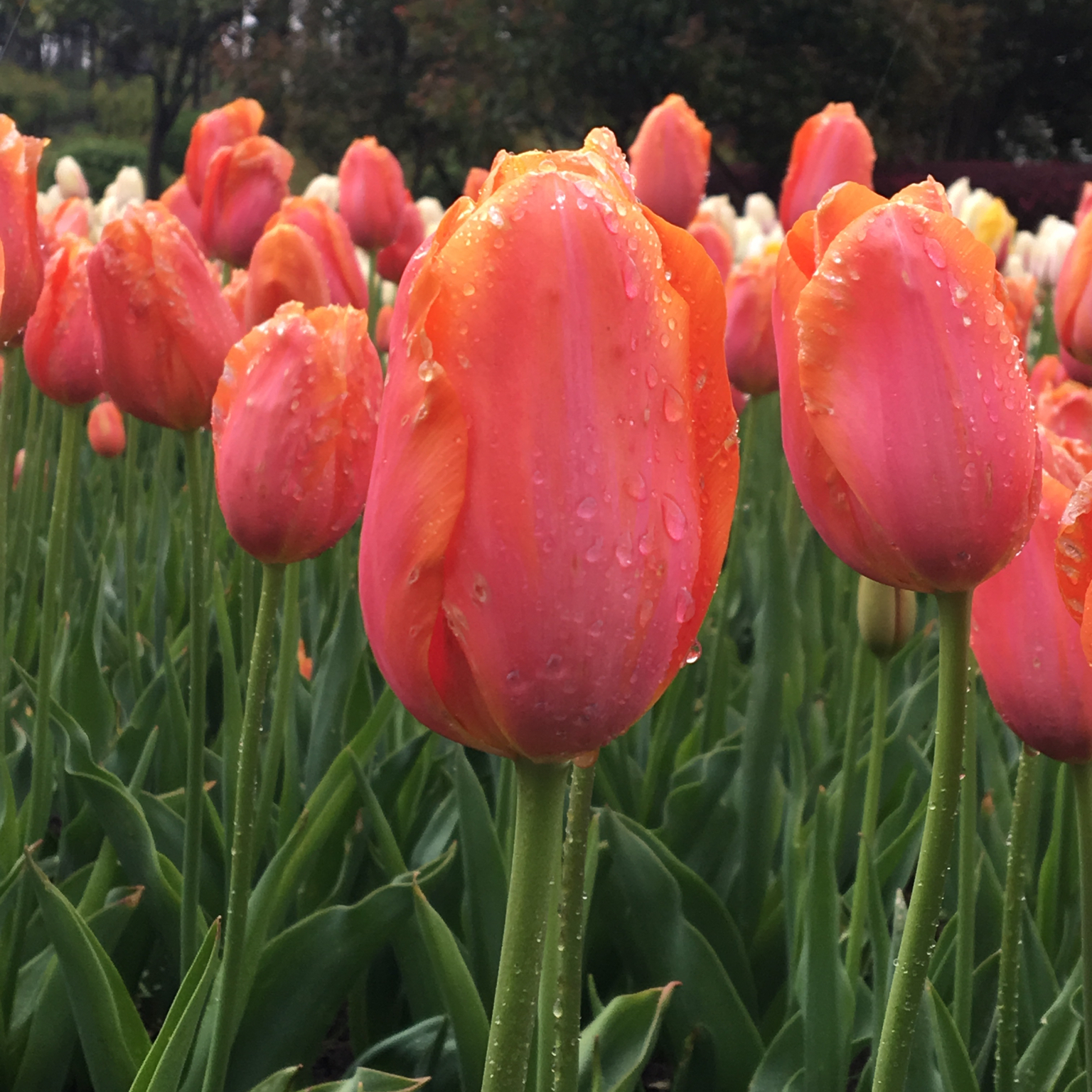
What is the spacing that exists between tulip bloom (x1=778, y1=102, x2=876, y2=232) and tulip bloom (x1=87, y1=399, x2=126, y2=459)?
1.41 m

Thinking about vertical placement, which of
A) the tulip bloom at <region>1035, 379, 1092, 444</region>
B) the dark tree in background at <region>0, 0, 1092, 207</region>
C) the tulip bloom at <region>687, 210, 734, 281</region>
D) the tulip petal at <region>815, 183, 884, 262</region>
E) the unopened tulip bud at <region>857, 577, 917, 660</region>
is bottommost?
the unopened tulip bud at <region>857, 577, 917, 660</region>

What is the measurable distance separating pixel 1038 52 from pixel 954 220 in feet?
66.3

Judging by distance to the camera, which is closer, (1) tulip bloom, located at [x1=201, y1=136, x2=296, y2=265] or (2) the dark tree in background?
(1) tulip bloom, located at [x1=201, y1=136, x2=296, y2=265]

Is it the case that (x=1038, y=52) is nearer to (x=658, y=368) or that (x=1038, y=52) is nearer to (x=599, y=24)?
(x=599, y=24)

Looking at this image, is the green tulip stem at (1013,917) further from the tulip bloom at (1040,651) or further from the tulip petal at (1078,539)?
the tulip petal at (1078,539)

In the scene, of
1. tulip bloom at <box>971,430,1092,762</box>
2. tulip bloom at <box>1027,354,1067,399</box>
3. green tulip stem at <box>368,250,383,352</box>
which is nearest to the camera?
tulip bloom at <box>971,430,1092,762</box>

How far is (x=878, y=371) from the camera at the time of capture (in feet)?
1.85

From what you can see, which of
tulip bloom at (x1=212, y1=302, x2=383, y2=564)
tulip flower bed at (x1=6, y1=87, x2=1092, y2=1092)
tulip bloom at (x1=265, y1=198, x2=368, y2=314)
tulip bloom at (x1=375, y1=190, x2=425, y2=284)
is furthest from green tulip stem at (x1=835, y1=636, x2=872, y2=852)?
tulip bloom at (x1=375, y1=190, x2=425, y2=284)

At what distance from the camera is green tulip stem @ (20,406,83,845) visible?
1.19m

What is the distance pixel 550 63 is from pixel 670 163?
12.8 m

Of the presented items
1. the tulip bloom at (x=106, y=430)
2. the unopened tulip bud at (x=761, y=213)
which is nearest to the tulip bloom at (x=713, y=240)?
the tulip bloom at (x=106, y=430)

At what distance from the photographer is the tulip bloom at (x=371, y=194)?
8.71 feet

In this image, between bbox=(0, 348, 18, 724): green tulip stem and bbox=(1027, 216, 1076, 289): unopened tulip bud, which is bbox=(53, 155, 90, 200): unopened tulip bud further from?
bbox=(0, 348, 18, 724): green tulip stem

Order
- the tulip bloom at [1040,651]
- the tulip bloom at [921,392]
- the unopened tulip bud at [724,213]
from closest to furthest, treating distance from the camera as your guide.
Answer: the tulip bloom at [921,392], the tulip bloom at [1040,651], the unopened tulip bud at [724,213]
